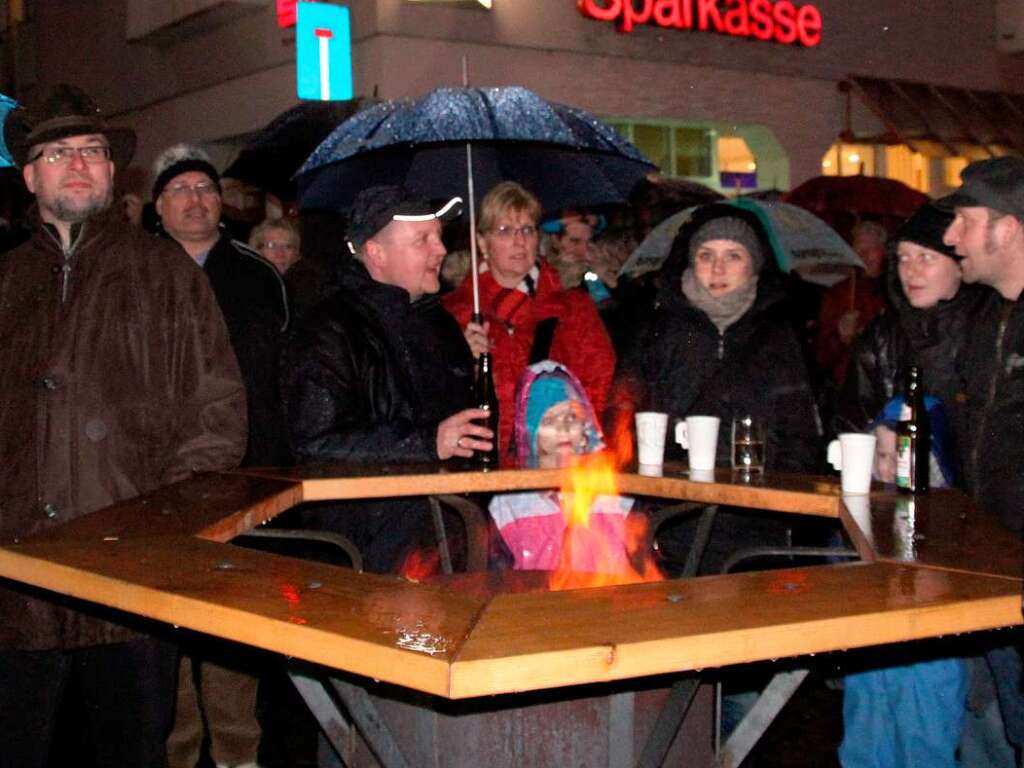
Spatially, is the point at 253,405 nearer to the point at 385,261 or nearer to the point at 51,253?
the point at 385,261

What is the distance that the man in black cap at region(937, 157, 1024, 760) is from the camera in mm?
4316

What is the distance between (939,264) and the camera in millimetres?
5039

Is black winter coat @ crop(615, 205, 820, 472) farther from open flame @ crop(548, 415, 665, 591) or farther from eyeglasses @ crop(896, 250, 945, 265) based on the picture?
eyeglasses @ crop(896, 250, 945, 265)

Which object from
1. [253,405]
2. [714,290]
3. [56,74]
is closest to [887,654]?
[714,290]

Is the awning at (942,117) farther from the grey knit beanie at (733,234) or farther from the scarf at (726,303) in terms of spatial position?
the scarf at (726,303)

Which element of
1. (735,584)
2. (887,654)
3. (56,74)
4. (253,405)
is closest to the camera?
(735,584)

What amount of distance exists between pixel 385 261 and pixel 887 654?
223cm

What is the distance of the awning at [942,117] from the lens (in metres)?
17.3

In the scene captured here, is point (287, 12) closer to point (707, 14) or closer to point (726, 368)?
point (707, 14)

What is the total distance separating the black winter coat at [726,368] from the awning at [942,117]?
12652mm

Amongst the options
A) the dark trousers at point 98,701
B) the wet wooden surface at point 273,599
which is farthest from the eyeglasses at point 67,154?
the dark trousers at point 98,701

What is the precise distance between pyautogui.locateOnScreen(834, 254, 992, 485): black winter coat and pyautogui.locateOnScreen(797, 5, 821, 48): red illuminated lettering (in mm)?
12103

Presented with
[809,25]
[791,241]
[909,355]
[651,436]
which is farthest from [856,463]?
[809,25]

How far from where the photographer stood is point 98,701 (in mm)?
3971
